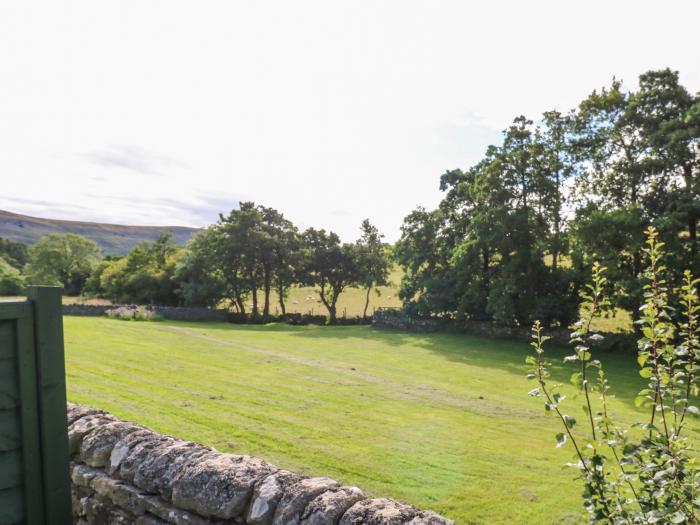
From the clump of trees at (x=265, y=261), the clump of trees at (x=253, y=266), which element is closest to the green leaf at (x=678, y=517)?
the clump of trees at (x=253, y=266)

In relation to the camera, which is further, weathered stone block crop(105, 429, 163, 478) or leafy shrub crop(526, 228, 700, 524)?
weathered stone block crop(105, 429, 163, 478)

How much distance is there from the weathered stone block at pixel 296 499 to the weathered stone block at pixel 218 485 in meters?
0.31

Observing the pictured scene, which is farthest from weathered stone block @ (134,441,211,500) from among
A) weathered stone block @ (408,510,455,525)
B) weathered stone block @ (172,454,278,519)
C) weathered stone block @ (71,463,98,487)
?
weathered stone block @ (408,510,455,525)

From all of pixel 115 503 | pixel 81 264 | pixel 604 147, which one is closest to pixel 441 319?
pixel 604 147

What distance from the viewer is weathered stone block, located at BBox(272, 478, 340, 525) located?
3.12 meters

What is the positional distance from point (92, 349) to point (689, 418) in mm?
20560

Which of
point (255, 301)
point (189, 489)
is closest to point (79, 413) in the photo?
point (189, 489)

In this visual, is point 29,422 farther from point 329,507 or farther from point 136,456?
point 329,507

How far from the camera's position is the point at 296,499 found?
3184mm

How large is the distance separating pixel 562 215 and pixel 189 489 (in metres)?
29.9

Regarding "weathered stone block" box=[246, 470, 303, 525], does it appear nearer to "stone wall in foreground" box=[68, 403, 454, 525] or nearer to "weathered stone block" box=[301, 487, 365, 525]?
"stone wall in foreground" box=[68, 403, 454, 525]

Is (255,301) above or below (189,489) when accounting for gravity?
below

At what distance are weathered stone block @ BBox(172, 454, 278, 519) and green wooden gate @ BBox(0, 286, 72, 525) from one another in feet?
2.97

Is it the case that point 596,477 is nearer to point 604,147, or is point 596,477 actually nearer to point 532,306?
point 532,306
